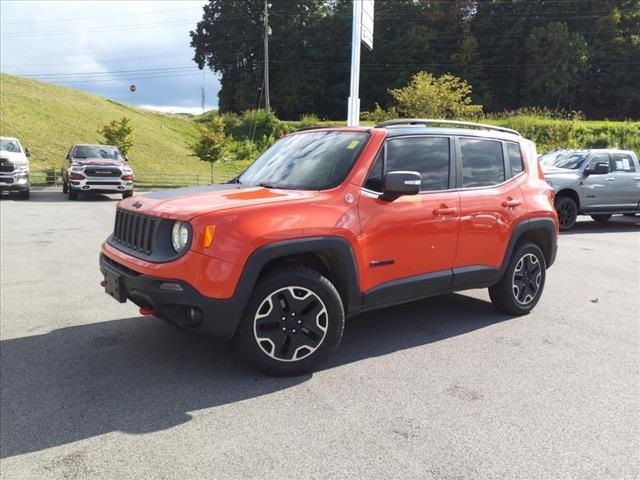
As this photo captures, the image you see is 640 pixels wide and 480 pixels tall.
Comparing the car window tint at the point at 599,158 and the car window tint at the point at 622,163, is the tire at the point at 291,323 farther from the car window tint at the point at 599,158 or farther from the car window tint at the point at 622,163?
the car window tint at the point at 622,163

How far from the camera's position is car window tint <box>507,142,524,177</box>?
5.27m

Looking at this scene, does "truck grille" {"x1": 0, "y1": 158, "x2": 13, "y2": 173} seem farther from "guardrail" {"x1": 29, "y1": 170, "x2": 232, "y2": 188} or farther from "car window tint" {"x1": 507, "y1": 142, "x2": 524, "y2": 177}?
"car window tint" {"x1": 507, "y1": 142, "x2": 524, "y2": 177}

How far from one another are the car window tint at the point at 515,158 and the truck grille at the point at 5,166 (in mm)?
16639

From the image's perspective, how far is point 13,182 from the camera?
17.1 metres

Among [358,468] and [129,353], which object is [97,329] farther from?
[358,468]

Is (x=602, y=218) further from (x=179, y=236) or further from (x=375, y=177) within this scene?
(x=179, y=236)

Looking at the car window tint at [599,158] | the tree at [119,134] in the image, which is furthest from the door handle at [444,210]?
the tree at [119,134]

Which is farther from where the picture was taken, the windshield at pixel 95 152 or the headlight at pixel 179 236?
the windshield at pixel 95 152

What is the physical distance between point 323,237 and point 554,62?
236 ft

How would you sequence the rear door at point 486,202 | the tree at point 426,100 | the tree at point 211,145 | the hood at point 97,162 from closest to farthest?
the rear door at point 486,202 → the hood at point 97,162 → the tree at point 211,145 → the tree at point 426,100

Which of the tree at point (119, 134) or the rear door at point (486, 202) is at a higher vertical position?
the tree at point (119, 134)

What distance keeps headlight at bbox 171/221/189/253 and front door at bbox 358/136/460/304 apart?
4.15 feet

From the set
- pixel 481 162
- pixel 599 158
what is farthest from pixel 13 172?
pixel 599 158

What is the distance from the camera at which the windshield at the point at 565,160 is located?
1283 cm
